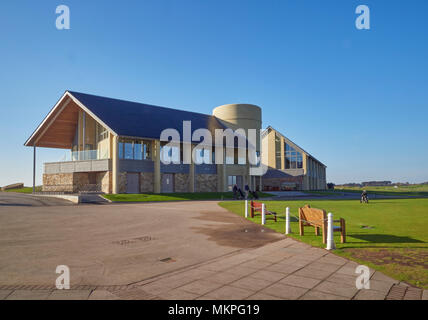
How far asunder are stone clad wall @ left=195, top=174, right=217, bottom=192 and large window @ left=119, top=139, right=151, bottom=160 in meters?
7.33

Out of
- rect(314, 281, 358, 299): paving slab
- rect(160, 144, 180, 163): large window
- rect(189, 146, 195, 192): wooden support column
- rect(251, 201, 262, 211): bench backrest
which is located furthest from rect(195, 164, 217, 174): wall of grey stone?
rect(314, 281, 358, 299): paving slab

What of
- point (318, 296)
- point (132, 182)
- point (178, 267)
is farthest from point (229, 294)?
point (132, 182)

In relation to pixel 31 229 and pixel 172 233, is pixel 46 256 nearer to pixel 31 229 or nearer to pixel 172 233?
pixel 172 233

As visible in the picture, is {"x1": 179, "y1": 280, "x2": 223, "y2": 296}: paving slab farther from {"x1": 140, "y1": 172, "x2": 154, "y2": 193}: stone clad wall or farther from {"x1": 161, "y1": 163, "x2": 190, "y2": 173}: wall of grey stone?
{"x1": 161, "y1": 163, "x2": 190, "y2": 173}: wall of grey stone

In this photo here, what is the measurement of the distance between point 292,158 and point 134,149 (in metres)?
34.6

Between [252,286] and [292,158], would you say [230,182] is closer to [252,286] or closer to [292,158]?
[292,158]

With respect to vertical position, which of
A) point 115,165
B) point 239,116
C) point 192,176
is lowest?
point 192,176

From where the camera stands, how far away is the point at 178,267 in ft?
21.4

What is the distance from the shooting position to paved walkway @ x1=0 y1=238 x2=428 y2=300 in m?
4.77

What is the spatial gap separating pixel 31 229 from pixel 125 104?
29.5 metres

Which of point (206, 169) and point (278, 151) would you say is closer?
point (206, 169)

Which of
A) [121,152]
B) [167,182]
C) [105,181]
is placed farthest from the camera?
[167,182]

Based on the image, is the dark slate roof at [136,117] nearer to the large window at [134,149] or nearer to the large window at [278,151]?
the large window at [134,149]

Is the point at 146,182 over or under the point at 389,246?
over
